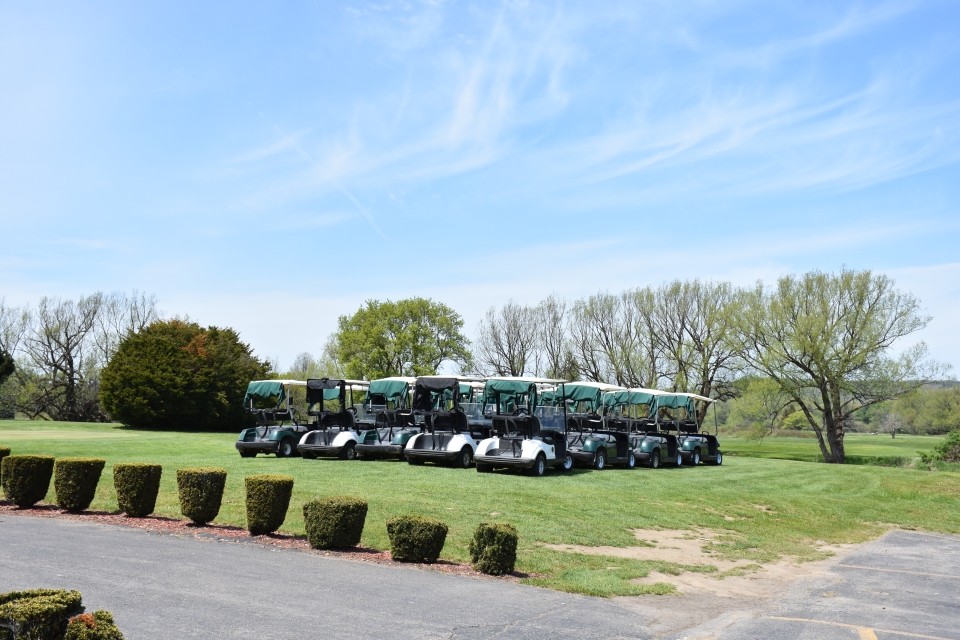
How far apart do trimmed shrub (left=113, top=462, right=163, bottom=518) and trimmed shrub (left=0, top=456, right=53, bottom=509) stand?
1.82 m

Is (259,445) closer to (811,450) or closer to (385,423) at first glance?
(385,423)

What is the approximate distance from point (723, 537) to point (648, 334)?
4041 centimetres

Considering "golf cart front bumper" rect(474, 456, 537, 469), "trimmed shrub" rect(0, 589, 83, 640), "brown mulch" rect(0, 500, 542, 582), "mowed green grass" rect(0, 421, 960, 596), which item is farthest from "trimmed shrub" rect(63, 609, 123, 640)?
"golf cart front bumper" rect(474, 456, 537, 469)

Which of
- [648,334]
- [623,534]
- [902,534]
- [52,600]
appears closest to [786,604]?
[623,534]

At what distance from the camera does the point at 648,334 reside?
2104 inches

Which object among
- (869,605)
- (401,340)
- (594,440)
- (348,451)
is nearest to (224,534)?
(869,605)

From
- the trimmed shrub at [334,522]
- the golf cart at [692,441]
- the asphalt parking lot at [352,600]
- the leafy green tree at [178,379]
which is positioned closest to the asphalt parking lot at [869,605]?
the asphalt parking lot at [352,600]

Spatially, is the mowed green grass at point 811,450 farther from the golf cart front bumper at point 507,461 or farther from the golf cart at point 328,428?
the golf cart front bumper at point 507,461

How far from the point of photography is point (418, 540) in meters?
9.91

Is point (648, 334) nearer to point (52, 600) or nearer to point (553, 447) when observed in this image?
point (553, 447)

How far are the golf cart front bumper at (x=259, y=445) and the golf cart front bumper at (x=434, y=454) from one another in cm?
466

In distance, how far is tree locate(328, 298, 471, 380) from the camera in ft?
189

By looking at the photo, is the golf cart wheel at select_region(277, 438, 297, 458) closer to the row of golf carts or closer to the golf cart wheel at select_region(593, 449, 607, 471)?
the row of golf carts

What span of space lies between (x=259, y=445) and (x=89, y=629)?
63.0 ft
